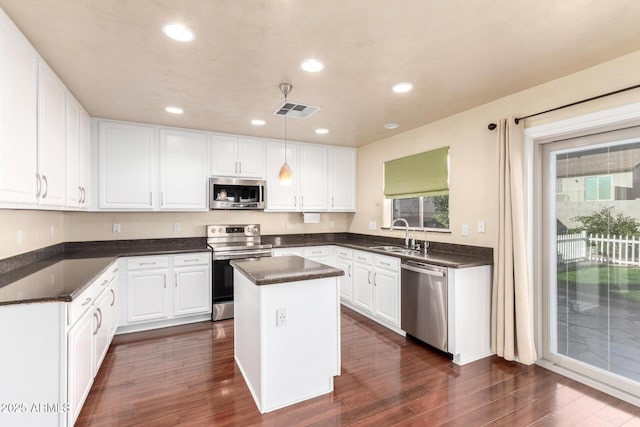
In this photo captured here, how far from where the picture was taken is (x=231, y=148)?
→ 4.43 m

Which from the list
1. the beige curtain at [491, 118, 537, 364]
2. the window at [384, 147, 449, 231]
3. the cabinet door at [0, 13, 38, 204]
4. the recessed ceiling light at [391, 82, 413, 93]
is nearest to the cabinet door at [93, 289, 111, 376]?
the cabinet door at [0, 13, 38, 204]

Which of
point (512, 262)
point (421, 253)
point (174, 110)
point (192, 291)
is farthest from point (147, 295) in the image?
point (512, 262)

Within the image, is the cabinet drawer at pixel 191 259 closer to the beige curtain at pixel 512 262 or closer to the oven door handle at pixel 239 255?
the oven door handle at pixel 239 255

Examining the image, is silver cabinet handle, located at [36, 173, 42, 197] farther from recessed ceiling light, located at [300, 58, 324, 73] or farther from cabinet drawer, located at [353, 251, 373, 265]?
cabinet drawer, located at [353, 251, 373, 265]

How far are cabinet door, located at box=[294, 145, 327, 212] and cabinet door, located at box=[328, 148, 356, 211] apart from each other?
4.9 inches

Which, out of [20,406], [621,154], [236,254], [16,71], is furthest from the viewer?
[236,254]

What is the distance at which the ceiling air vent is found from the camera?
321cm

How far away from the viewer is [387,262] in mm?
3693

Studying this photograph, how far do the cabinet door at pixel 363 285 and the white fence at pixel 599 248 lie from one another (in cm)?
198

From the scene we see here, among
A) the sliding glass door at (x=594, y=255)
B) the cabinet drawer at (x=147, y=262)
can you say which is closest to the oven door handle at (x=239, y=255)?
the cabinet drawer at (x=147, y=262)

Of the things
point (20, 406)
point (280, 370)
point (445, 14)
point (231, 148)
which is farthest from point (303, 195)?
point (20, 406)

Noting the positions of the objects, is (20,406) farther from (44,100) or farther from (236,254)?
(236,254)

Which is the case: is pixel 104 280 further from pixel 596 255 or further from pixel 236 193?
Result: pixel 596 255

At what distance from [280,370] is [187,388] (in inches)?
32.6
